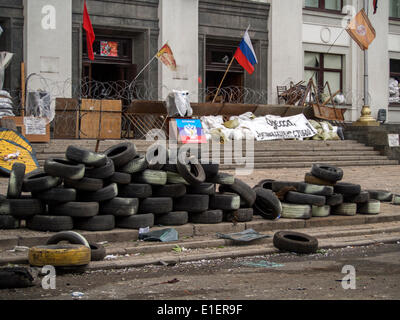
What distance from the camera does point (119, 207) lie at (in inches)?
349

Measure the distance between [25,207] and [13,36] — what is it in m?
15.8

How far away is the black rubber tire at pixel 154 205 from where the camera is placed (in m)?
9.18

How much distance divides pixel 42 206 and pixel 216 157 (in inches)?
437

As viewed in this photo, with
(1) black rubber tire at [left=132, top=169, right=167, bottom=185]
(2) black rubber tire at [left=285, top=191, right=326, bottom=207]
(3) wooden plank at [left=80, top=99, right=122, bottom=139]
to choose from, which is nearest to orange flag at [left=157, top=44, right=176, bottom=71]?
(3) wooden plank at [left=80, top=99, right=122, bottom=139]

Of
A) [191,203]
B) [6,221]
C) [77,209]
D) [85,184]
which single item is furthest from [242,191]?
[6,221]

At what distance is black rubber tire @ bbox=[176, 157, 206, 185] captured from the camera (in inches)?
361

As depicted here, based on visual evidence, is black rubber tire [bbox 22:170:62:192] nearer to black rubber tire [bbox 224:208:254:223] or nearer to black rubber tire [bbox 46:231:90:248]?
black rubber tire [bbox 46:231:90:248]

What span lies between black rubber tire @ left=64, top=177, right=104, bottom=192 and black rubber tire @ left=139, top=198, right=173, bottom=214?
0.81m

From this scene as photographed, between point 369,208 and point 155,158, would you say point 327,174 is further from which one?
point 155,158

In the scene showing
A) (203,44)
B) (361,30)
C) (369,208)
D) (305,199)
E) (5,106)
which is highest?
(361,30)

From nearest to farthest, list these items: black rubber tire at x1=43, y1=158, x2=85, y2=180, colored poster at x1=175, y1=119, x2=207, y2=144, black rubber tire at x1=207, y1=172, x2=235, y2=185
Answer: black rubber tire at x1=43, y1=158, x2=85, y2=180 < black rubber tire at x1=207, y1=172, x2=235, y2=185 < colored poster at x1=175, y1=119, x2=207, y2=144

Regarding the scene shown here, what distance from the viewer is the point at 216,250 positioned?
8531 mm
